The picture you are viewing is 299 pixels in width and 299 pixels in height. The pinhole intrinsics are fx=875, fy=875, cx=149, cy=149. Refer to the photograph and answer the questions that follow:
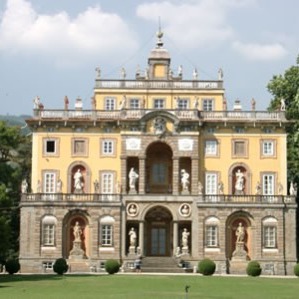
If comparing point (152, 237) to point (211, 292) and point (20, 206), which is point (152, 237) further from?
point (211, 292)

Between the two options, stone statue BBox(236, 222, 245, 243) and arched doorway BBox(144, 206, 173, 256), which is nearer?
stone statue BBox(236, 222, 245, 243)

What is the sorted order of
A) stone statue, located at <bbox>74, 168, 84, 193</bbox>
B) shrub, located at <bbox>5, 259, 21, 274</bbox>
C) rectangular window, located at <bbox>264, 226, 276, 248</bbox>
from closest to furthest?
shrub, located at <bbox>5, 259, 21, 274</bbox> < rectangular window, located at <bbox>264, 226, 276, 248</bbox> < stone statue, located at <bbox>74, 168, 84, 193</bbox>

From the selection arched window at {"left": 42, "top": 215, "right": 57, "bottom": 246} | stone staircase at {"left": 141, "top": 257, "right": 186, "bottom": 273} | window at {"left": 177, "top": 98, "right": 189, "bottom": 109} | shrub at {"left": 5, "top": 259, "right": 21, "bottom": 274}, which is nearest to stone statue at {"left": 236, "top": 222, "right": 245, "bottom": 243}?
stone staircase at {"left": 141, "top": 257, "right": 186, "bottom": 273}

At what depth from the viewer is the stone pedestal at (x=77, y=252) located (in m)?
62.7

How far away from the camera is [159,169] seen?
66500 millimetres

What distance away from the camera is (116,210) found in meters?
63.1

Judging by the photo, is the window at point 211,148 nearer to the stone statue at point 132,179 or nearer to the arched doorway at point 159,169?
the arched doorway at point 159,169

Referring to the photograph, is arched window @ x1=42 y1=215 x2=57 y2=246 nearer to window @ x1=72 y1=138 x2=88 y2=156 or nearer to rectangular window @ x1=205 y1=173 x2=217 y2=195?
window @ x1=72 y1=138 x2=88 y2=156

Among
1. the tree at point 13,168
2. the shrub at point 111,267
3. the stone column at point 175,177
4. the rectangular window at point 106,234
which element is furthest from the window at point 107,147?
the shrub at point 111,267

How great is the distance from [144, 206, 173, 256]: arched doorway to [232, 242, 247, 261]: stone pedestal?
501 centimetres

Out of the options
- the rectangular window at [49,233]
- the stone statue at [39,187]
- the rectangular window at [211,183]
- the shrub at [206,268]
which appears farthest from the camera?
the rectangular window at [211,183]

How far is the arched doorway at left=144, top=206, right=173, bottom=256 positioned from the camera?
64938mm

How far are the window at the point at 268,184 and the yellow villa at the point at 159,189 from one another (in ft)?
0.24

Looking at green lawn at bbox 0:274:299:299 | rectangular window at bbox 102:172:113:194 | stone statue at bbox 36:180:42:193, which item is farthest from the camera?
rectangular window at bbox 102:172:113:194
